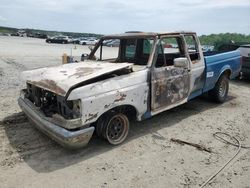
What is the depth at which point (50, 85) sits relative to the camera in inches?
175

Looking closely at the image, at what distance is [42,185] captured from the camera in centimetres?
366

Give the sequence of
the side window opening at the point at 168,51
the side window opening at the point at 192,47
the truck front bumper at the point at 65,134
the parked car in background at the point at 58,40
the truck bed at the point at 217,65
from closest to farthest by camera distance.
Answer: the truck front bumper at the point at 65,134, the side window opening at the point at 168,51, the side window opening at the point at 192,47, the truck bed at the point at 217,65, the parked car in background at the point at 58,40

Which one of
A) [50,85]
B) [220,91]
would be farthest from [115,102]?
[220,91]

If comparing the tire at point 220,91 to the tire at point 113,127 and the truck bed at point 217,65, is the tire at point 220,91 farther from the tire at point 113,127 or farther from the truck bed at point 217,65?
the tire at point 113,127

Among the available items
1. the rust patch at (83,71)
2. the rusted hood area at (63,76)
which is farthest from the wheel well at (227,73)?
the rust patch at (83,71)

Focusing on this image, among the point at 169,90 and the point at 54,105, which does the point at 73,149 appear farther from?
the point at 169,90

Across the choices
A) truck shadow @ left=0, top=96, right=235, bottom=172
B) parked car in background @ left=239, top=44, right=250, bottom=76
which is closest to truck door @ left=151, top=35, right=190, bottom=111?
truck shadow @ left=0, top=96, right=235, bottom=172

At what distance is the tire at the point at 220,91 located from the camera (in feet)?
24.4

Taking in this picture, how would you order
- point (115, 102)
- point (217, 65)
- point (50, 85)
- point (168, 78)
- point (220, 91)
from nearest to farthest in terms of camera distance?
point (50, 85) → point (115, 102) → point (168, 78) → point (217, 65) → point (220, 91)

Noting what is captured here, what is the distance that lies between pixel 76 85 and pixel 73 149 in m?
1.05

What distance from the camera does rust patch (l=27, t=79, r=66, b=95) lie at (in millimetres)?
4180

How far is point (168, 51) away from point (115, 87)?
2362 millimetres

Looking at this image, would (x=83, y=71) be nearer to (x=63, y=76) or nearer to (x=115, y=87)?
(x=63, y=76)

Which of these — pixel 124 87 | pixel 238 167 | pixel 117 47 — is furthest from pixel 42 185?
pixel 117 47
